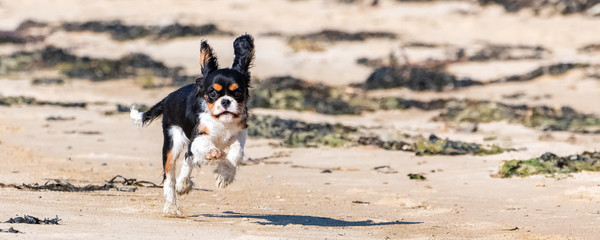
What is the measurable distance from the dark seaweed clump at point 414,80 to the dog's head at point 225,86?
1635cm

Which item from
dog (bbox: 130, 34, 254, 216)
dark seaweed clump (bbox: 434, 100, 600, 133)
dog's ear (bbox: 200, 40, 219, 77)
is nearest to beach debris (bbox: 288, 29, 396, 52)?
dark seaweed clump (bbox: 434, 100, 600, 133)

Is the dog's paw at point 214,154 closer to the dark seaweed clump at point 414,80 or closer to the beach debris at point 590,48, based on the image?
the dark seaweed clump at point 414,80

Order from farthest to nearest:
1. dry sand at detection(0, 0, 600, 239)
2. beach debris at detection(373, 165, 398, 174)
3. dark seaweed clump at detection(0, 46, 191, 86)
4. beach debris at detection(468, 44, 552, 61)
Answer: beach debris at detection(468, 44, 552, 61) < dark seaweed clump at detection(0, 46, 191, 86) < beach debris at detection(373, 165, 398, 174) < dry sand at detection(0, 0, 600, 239)

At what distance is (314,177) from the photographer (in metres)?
12.3

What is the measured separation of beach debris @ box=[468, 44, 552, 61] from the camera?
27.8m

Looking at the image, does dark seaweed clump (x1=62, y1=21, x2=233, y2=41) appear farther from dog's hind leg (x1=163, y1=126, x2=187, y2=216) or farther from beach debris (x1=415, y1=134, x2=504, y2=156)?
dog's hind leg (x1=163, y1=126, x2=187, y2=216)

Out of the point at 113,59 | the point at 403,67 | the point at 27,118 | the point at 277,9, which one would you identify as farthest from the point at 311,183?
the point at 277,9

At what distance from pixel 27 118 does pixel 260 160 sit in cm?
580

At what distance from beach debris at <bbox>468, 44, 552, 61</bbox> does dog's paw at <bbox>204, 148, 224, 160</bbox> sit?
20.1m

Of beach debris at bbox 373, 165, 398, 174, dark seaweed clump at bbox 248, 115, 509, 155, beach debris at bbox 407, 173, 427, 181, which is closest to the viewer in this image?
beach debris at bbox 407, 173, 427, 181

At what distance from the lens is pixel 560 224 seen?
8.92 metres

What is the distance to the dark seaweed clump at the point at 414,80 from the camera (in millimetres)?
24844

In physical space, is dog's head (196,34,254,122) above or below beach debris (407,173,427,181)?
above

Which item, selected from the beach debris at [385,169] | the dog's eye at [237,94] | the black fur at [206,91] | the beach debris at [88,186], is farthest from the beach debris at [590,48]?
the dog's eye at [237,94]
